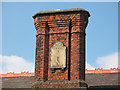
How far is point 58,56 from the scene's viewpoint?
39.9 ft

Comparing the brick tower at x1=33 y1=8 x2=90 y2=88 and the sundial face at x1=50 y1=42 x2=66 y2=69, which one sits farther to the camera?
the sundial face at x1=50 y1=42 x2=66 y2=69

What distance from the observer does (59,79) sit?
1191 centimetres

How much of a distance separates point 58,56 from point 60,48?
0.38 m

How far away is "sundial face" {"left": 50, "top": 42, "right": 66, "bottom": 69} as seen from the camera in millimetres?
12023

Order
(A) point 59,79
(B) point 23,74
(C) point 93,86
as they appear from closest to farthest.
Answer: (A) point 59,79 < (C) point 93,86 < (B) point 23,74

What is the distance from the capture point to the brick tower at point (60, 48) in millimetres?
11906

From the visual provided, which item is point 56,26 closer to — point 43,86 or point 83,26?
point 83,26

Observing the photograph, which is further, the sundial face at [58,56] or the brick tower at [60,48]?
the sundial face at [58,56]

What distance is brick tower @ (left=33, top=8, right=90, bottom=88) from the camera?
11906 mm

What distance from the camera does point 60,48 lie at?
39.9 feet

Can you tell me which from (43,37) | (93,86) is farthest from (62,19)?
(93,86)

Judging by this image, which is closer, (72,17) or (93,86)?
(72,17)

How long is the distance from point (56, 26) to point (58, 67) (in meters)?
1.95

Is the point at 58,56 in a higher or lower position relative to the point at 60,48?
lower
